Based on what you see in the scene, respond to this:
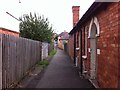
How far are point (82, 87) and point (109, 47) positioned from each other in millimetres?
2863

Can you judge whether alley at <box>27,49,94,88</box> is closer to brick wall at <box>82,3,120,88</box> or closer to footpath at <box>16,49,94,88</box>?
footpath at <box>16,49,94,88</box>

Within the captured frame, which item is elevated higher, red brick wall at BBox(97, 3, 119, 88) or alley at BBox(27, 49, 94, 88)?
red brick wall at BBox(97, 3, 119, 88)

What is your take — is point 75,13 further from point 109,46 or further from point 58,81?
point 109,46

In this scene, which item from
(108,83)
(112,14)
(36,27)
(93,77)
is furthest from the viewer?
(36,27)

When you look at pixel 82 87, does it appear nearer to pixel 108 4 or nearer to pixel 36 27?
pixel 108 4

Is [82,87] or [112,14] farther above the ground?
[112,14]

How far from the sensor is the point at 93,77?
11.1 m

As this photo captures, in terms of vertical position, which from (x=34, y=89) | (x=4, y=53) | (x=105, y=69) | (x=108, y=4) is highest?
(x=108, y=4)

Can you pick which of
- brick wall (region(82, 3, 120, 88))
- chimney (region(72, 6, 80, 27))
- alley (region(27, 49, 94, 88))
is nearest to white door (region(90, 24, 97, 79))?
alley (region(27, 49, 94, 88))

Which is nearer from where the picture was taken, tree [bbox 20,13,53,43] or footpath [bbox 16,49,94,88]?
footpath [bbox 16,49,94,88]

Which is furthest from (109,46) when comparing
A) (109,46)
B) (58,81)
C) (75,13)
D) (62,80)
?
(75,13)

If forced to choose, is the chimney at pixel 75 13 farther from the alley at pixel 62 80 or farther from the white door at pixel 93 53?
the white door at pixel 93 53

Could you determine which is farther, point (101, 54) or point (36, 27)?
point (36, 27)

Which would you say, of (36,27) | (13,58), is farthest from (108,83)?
(36,27)
